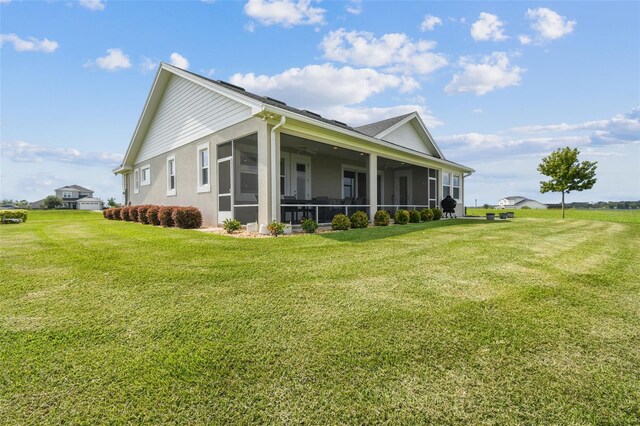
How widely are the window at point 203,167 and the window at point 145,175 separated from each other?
602cm

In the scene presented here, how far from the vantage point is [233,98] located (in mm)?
9102

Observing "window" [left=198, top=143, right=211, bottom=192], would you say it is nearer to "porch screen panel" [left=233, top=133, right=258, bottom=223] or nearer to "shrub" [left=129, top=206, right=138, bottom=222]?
"porch screen panel" [left=233, top=133, right=258, bottom=223]

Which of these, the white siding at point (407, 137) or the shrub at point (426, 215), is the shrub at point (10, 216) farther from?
the shrub at point (426, 215)

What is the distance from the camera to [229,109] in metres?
9.84

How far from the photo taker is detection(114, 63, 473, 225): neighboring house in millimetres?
8883

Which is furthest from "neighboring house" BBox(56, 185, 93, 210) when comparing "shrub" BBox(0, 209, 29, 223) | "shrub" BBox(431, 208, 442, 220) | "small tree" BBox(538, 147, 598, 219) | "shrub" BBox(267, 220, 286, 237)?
"small tree" BBox(538, 147, 598, 219)

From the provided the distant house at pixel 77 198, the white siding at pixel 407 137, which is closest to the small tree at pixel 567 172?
the white siding at pixel 407 137

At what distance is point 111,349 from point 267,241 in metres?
4.50

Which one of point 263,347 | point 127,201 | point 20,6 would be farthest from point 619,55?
point 127,201

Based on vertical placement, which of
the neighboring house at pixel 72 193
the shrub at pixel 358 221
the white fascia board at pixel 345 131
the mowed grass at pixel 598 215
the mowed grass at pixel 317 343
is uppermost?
the neighboring house at pixel 72 193

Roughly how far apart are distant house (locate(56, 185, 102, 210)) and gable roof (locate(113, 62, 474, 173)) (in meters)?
49.1

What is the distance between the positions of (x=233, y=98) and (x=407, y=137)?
1066 cm

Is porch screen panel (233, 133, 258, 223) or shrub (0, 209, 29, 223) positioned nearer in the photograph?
porch screen panel (233, 133, 258, 223)

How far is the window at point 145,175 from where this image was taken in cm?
1563
